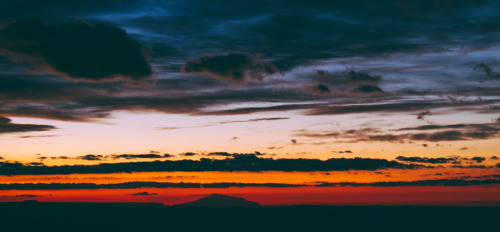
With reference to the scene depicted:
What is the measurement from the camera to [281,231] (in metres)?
191

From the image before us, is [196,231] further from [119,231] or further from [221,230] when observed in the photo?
[119,231]

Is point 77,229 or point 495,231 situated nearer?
point 495,231

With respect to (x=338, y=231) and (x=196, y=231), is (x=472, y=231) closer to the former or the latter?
(x=338, y=231)

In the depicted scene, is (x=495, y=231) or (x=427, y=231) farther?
(x=427, y=231)

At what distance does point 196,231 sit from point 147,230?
741 inches

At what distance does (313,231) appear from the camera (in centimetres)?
19075

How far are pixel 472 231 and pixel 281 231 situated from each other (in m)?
70.8

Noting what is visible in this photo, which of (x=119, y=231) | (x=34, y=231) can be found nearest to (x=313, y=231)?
(x=119, y=231)

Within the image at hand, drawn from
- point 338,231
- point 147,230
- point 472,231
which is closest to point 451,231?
point 472,231

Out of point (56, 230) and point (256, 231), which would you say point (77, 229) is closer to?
point (56, 230)

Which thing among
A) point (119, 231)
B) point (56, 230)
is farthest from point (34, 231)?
point (119, 231)

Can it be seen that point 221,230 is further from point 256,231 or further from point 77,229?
point 77,229

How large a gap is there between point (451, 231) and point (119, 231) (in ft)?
407

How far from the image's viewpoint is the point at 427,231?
200m
